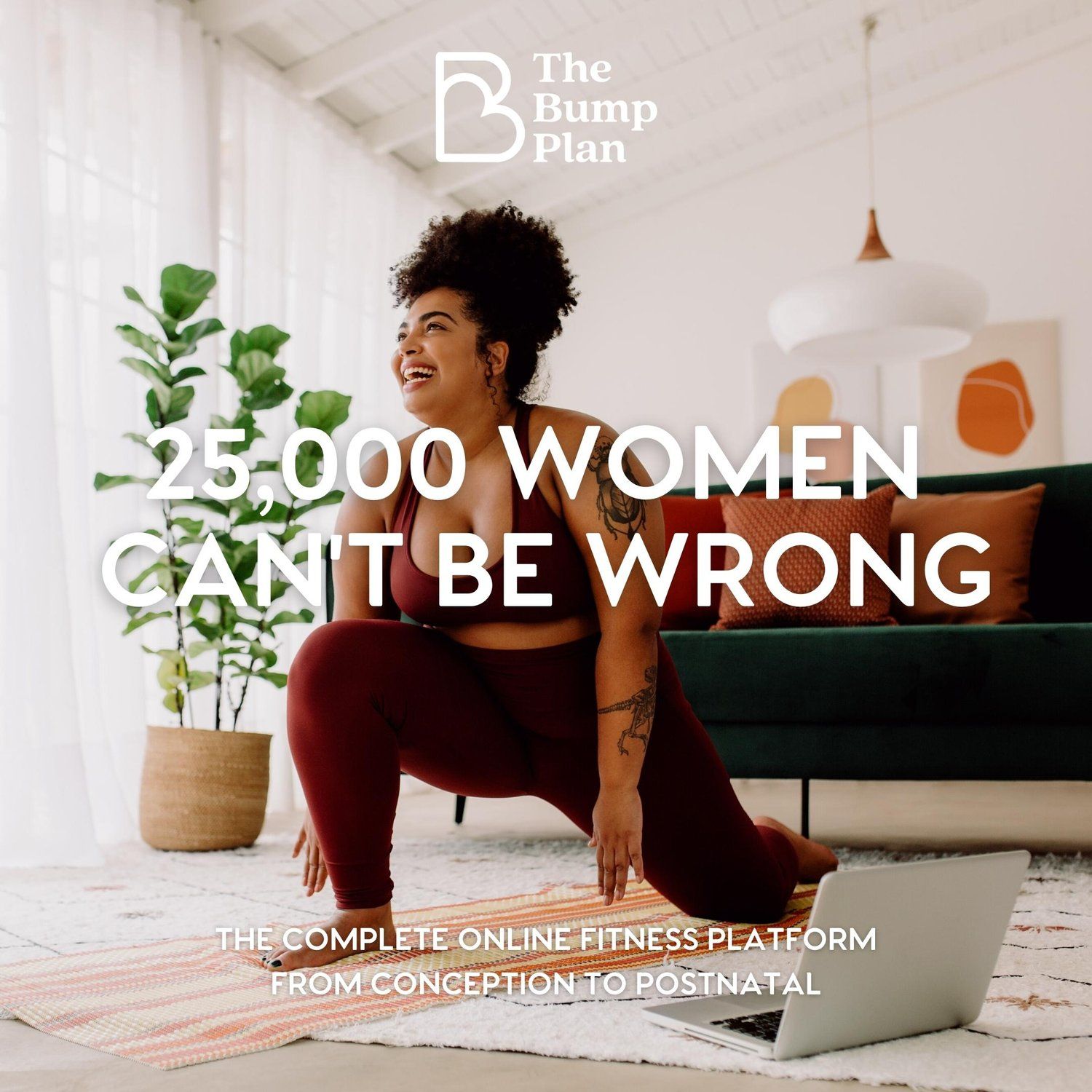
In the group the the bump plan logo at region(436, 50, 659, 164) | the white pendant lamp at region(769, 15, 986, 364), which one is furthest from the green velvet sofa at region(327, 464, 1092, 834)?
the the bump plan logo at region(436, 50, 659, 164)

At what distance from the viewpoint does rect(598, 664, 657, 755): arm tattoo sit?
1397 millimetres

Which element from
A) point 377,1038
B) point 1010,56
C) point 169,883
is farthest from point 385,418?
point 377,1038

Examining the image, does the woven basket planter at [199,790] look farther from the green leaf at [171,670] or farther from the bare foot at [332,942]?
the bare foot at [332,942]

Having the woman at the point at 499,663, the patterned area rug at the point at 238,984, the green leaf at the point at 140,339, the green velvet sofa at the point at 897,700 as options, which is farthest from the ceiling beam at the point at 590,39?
the patterned area rug at the point at 238,984

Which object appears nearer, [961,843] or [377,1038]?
[377,1038]

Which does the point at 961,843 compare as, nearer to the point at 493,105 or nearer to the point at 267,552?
the point at 267,552

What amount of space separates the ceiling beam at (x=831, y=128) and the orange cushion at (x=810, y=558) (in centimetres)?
296

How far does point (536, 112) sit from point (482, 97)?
32cm

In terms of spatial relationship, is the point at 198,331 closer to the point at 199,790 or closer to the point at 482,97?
the point at 199,790

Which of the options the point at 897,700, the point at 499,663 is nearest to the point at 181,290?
the point at 499,663

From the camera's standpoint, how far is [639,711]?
1.41 meters

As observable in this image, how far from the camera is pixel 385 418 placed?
489cm

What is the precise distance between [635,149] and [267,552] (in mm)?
3337

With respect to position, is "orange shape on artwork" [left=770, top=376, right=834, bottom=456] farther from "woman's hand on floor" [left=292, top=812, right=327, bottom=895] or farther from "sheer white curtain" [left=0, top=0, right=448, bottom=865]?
"woman's hand on floor" [left=292, top=812, right=327, bottom=895]
